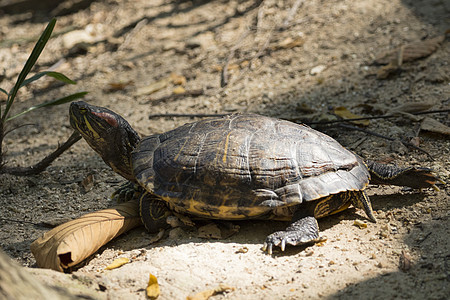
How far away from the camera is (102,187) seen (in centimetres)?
467

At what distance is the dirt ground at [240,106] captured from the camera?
299 cm

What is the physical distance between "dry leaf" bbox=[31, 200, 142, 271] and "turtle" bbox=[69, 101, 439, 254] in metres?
0.22

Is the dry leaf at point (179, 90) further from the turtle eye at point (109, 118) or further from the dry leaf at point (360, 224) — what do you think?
the dry leaf at point (360, 224)

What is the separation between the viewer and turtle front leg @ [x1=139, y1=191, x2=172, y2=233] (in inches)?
147

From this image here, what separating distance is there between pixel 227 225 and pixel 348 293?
49.8 inches

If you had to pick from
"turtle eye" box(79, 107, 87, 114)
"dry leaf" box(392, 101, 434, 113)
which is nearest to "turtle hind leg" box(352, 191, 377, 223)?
"dry leaf" box(392, 101, 434, 113)

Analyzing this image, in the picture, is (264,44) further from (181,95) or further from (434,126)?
(434,126)

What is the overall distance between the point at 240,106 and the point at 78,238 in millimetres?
3464

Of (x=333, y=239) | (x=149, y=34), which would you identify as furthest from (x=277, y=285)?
(x=149, y=34)

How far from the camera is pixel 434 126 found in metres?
4.66

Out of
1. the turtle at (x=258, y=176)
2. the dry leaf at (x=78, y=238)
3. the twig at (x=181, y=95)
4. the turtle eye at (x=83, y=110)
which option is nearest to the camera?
the dry leaf at (x=78, y=238)

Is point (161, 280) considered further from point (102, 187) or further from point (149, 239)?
point (102, 187)

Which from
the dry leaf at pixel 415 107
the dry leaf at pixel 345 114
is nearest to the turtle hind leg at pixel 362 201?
the dry leaf at pixel 345 114

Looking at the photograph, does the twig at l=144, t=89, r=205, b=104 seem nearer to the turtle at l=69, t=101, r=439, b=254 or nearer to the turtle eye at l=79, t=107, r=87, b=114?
the turtle eye at l=79, t=107, r=87, b=114
